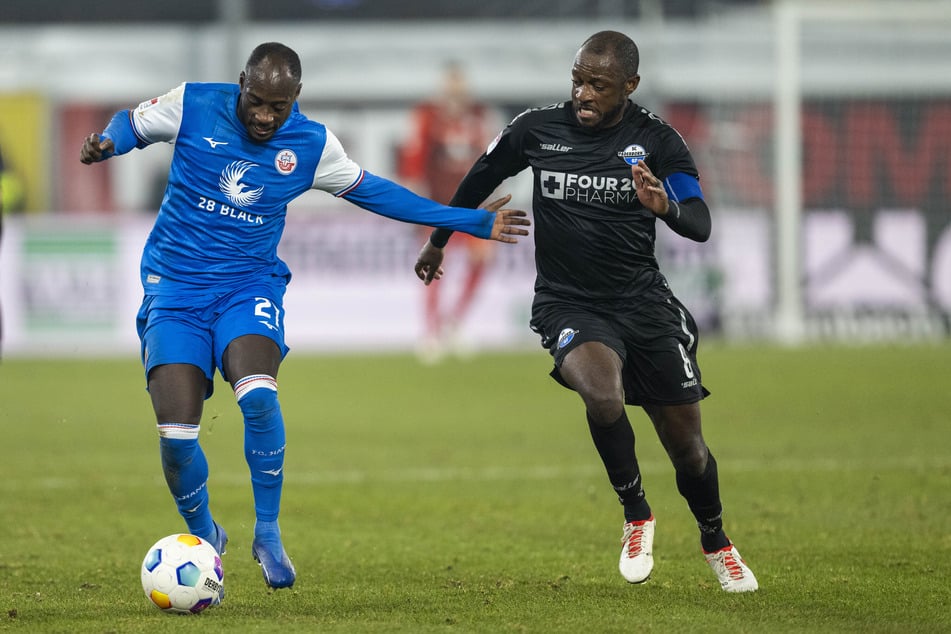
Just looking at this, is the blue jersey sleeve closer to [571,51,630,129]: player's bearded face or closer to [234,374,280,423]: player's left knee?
[571,51,630,129]: player's bearded face

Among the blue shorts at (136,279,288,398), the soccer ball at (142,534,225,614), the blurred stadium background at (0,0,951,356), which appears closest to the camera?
the soccer ball at (142,534,225,614)

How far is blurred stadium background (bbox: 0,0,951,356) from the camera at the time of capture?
62.4 ft

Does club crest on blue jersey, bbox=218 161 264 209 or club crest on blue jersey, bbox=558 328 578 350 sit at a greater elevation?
club crest on blue jersey, bbox=218 161 264 209

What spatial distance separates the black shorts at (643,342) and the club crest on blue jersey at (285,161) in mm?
1254

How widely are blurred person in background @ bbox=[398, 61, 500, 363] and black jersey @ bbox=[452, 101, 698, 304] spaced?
11959 mm

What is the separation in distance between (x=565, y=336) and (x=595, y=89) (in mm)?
1024

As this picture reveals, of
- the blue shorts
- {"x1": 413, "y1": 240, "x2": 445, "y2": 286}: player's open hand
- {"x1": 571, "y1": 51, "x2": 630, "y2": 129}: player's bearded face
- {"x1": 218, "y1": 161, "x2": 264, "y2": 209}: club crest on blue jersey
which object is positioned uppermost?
{"x1": 571, "y1": 51, "x2": 630, "y2": 129}: player's bearded face

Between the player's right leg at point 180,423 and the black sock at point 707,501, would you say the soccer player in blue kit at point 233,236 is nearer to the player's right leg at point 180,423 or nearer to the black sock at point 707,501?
the player's right leg at point 180,423

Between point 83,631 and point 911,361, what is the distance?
13513 mm

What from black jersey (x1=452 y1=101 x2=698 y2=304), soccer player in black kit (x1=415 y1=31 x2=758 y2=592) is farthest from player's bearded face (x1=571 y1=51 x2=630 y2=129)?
black jersey (x1=452 y1=101 x2=698 y2=304)

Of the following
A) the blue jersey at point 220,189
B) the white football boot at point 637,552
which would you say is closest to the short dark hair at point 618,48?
the blue jersey at point 220,189

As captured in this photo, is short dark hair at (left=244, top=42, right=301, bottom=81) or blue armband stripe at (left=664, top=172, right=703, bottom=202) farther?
blue armband stripe at (left=664, top=172, right=703, bottom=202)

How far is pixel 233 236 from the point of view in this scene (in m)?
6.36

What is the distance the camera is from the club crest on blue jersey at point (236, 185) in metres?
6.29
